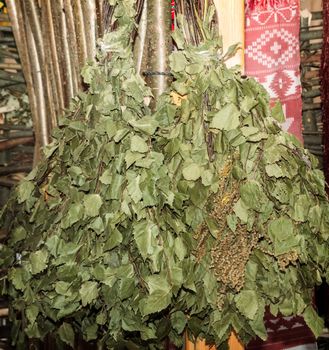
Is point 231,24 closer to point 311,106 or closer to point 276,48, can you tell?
point 276,48

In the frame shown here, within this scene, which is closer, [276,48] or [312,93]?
[276,48]

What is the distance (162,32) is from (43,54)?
546mm

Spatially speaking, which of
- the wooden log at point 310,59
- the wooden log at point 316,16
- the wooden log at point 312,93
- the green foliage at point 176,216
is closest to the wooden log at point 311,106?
the wooden log at point 312,93

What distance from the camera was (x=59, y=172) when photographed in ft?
3.13

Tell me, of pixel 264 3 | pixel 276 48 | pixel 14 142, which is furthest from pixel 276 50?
pixel 14 142

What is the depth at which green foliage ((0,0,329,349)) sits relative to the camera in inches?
32.6

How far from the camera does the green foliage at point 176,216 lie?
2.72 ft

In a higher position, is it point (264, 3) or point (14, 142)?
point (264, 3)

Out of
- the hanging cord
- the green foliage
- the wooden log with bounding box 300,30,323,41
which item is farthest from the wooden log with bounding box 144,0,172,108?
the wooden log with bounding box 300,30,323,41

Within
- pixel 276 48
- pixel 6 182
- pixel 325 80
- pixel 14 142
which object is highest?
pixel 276 48

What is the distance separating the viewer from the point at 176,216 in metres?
0.85

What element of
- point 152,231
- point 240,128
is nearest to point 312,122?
point 240,128

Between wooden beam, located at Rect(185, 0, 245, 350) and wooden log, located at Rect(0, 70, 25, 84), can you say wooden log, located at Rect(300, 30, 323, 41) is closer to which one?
wooden beam, located at Rect(185, 0, 245, 350)

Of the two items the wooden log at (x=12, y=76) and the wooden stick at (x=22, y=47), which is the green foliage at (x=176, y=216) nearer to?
the wooden stick at (x=22, y=47)
